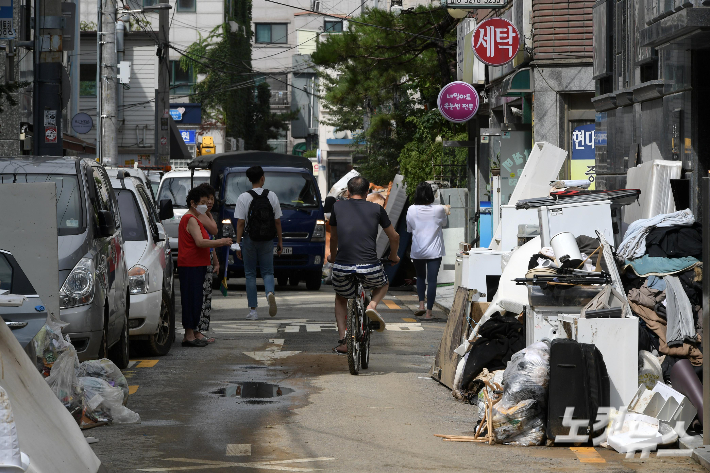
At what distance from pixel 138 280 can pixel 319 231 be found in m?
9.55

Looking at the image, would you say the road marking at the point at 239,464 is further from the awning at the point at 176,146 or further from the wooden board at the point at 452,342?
the awning at the point at 176,146

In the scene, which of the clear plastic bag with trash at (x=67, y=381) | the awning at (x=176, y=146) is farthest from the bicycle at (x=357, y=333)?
the awning at (x=176, y=146)

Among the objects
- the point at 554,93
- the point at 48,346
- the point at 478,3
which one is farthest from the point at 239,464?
the point at 478,3

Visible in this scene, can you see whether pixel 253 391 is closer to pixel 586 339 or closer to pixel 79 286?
pixel 79 286

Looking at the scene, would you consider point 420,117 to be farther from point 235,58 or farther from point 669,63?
point 235,58

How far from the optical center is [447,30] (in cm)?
3014

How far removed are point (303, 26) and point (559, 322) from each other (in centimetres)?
8197

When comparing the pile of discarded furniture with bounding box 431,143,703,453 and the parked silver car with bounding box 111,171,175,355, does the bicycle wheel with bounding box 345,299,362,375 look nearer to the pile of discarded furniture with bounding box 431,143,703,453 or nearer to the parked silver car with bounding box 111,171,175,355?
the pile of discarded furniture with bounding box 431,143,703,453

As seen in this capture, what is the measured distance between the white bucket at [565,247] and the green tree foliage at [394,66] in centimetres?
2040

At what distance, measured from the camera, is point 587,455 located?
22.6ft

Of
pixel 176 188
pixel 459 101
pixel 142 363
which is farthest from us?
pixel 176 188

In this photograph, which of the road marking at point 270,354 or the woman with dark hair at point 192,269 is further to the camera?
the woman with dark hair at point 192,269

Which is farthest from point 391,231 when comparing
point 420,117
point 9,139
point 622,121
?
point 420,117

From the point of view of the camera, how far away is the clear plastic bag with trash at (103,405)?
774cm
